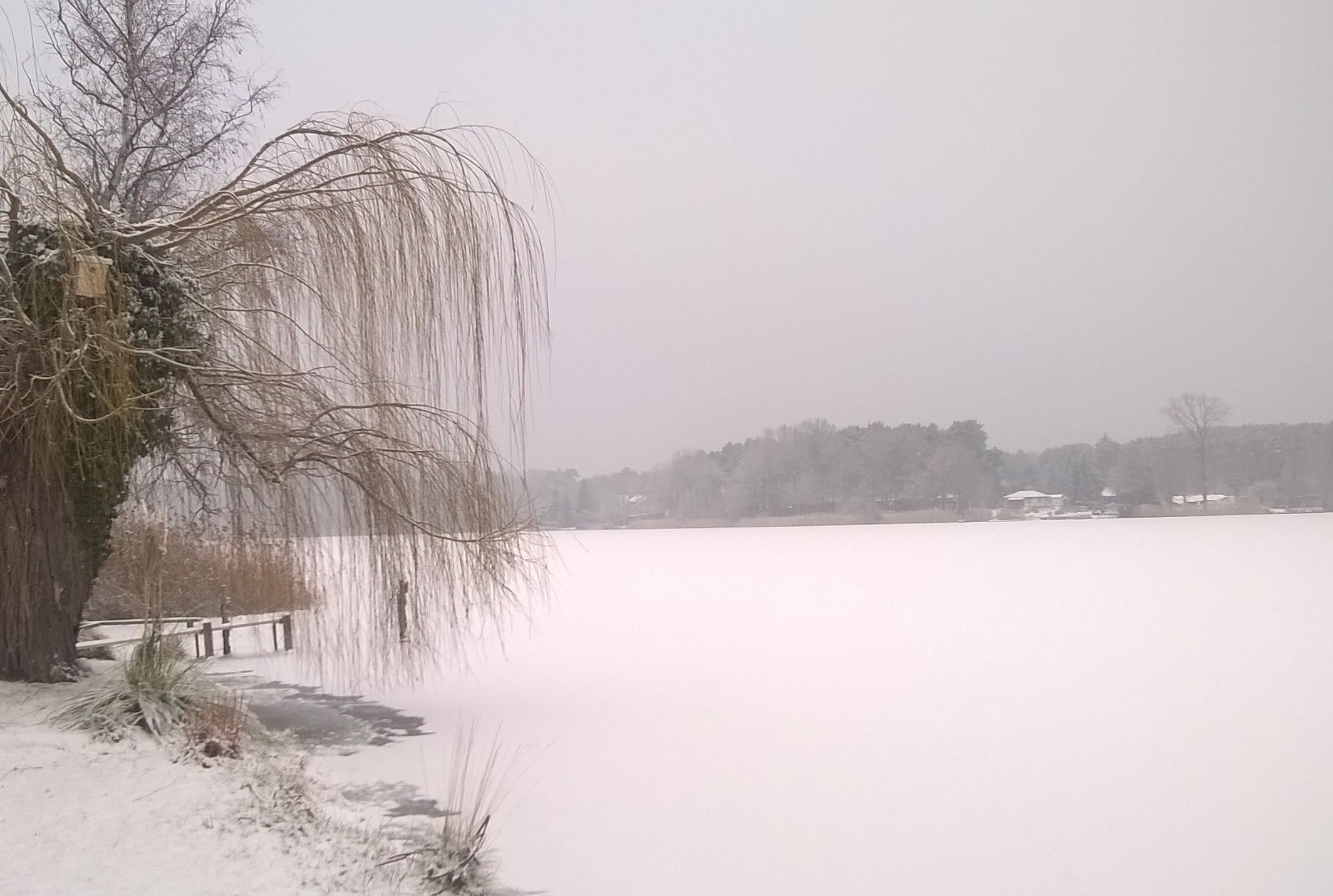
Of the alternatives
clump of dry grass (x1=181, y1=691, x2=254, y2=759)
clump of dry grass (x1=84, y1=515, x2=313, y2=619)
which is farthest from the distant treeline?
clump of dry grass (x1=181, y1=691, x2=254, y2=759)

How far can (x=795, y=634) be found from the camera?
12.4 metres

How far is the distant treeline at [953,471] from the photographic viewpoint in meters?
47.5

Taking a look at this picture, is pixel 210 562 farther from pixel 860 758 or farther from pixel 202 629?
pixel 860 758

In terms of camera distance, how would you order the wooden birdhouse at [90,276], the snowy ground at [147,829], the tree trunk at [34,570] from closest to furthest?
the snowy ground at [147,829] < the wooden birdhouse at [90,276] < the tree trunk at [34,570]

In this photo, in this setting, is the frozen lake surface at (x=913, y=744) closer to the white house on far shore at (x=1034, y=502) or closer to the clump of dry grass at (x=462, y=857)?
the clump of dry grass at (x=462, y=857)

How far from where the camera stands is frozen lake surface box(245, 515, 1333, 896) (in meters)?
4.74

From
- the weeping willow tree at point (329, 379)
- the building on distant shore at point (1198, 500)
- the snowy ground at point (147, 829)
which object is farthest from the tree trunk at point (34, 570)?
the building on distant shore at point (1198, 500)

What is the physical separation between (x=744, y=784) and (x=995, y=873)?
5.78 feet

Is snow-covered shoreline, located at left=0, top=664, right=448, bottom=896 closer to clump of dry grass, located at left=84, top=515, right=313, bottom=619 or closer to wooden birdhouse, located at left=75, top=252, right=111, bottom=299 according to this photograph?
clump of dry grass, located at left=84, top=515, right=313, bottom=619

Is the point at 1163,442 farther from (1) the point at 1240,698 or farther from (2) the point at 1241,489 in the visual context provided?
(1) the point at 1240,698

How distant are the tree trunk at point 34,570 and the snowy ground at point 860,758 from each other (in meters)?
1.10

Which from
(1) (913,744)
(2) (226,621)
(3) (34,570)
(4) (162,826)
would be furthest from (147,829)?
(2) (226,621)

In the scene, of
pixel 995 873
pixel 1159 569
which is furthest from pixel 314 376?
pixel 1159 569

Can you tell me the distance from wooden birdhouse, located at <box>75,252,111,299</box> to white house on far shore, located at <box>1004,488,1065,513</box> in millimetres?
56931
